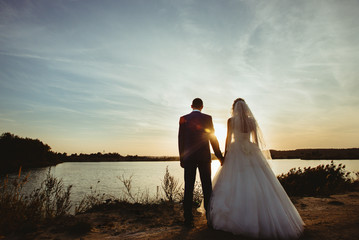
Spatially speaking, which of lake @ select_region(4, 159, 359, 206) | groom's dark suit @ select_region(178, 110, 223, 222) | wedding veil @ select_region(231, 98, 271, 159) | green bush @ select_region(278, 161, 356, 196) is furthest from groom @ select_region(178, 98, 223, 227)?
green bush @ select_region(278, 161, 356, 196)

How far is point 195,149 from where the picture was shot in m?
4.58

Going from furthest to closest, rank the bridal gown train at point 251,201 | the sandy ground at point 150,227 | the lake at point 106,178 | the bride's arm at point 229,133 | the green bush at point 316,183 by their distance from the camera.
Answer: the lake at point 106,178, the green bush at point 316,183, the bride's arm at point 229,133, the sandy ground at point 150,227, the bridal gown train at point 251,201

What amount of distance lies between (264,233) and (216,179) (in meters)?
1.35

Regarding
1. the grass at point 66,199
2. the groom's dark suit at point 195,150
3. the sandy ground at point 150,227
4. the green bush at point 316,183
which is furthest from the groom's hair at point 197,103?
the green bush at point 316,183

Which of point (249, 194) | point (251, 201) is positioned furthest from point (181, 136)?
point (251, 201)

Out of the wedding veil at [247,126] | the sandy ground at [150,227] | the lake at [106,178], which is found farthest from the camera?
the lake at [106,178]

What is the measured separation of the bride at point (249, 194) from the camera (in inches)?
139

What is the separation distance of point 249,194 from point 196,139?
1.55 m

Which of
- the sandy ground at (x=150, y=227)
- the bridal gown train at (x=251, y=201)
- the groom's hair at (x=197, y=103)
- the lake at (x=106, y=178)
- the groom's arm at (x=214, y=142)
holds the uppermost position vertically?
the groom's hair at (x=197, y=103)

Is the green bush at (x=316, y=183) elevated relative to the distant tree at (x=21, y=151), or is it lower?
lower

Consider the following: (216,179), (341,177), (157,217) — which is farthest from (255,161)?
(341,177)

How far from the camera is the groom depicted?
14.9 feet

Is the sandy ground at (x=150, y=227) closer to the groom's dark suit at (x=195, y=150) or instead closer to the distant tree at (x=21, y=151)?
the groom's dark suit at (x=195, y=150)

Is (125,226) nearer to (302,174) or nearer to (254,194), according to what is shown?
(254,194)
